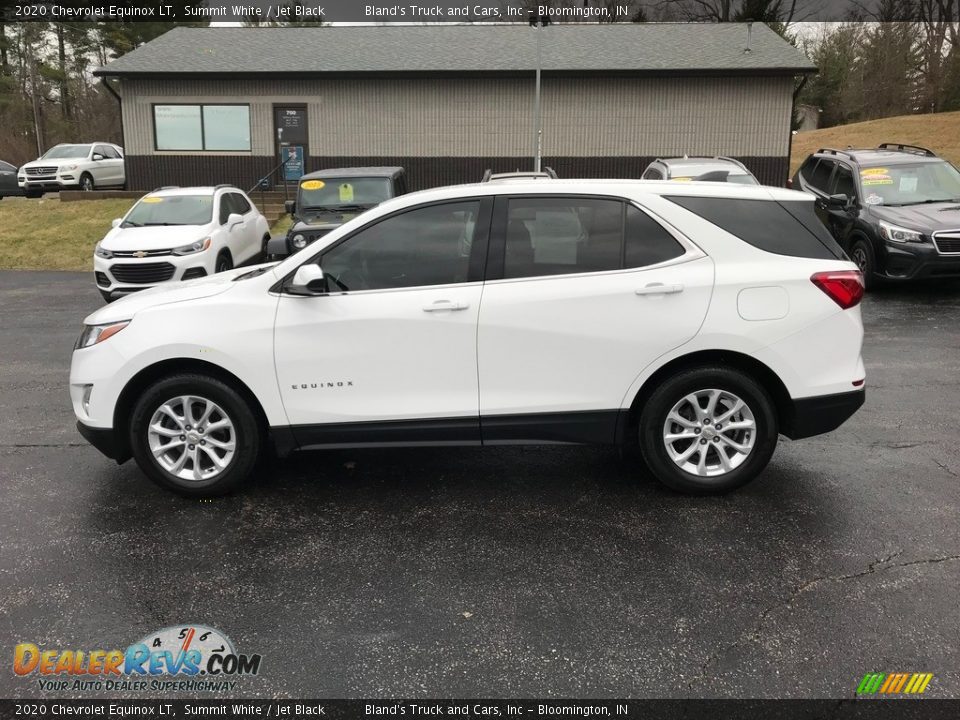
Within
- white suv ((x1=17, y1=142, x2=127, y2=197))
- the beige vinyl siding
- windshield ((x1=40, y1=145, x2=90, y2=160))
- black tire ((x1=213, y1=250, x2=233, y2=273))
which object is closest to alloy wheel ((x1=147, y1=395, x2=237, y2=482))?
black tire ((x1=213, y1=250, x2=233, y2=273))

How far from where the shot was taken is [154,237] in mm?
11891

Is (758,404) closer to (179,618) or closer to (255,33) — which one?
(179,618)

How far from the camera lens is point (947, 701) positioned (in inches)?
110

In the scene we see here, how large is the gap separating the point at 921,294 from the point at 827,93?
47.6 metres

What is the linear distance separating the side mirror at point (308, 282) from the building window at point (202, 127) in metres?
20.2

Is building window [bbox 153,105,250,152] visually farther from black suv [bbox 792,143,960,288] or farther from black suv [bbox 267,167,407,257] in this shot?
black suv [bbox 792,143,960,288]

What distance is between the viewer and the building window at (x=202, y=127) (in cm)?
2283

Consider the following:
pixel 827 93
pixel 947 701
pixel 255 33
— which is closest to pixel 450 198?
pixel 947 701

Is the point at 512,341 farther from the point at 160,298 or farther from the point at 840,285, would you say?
the point at 160,298

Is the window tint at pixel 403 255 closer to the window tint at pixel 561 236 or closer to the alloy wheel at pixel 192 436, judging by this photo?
the window tint at pixel 561 236

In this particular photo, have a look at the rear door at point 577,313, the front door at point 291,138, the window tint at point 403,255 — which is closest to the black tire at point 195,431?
the window tint at point 403,255

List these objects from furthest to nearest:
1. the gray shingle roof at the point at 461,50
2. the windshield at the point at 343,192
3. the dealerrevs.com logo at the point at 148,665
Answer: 1. the gray shingle roof at the point at 461,50
2. the windshield at the point at 343,192
3. the dealerrevs.com logo at the point at 148,665

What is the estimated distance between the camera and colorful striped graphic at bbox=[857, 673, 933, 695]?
2.87 m

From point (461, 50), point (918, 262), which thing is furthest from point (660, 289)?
point (461, 50)
